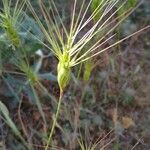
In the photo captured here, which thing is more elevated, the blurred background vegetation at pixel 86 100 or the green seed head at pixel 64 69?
the green seed head at pixel 64 69

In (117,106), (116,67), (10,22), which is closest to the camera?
(10,22)

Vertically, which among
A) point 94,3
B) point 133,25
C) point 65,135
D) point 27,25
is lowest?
point 65,135

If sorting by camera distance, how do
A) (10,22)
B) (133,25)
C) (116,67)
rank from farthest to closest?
(133,25) < (116,67) < (10,22)

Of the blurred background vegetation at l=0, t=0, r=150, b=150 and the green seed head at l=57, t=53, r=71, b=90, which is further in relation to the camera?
the blurred background vegetation at l=0, t=0, r=150, b=150

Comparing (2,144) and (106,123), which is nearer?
(2,144)

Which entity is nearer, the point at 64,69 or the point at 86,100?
the point at 64,69

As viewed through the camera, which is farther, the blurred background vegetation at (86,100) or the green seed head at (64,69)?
the blurred background vegetation at (86,100)

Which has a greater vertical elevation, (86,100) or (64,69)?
(64,69)

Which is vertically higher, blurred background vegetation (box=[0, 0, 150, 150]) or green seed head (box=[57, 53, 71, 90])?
green seed head (box=[57, 53, 71, 90])

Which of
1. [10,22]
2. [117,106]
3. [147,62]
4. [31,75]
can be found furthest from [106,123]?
[10,22]

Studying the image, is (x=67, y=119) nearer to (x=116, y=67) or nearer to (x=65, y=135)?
(x=65, y=135)

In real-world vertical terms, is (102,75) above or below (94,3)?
below
